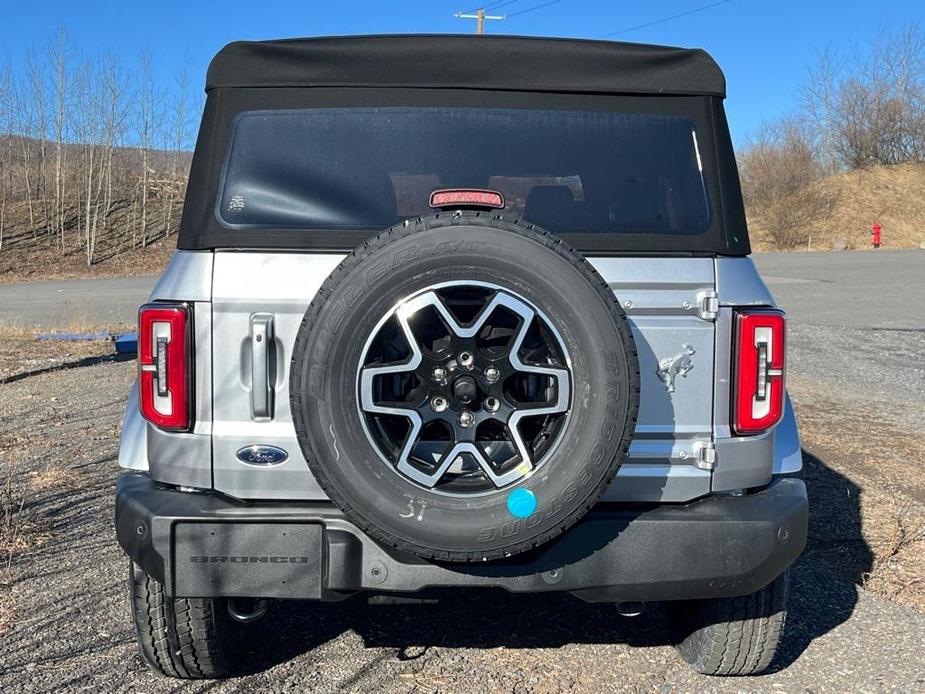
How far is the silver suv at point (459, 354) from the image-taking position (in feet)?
7.84

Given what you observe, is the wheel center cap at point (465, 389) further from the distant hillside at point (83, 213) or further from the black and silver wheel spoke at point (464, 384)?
the distant hillside at point (83, 213)

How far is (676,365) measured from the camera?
2.68 meters

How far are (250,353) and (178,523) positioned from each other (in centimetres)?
52

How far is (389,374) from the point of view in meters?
2.44

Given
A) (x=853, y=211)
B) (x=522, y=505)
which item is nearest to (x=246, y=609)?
(x=522, y=505)

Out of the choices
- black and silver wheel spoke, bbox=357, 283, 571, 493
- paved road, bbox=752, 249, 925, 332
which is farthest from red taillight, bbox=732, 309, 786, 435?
paved road, bbox=752, 249, 925, 332

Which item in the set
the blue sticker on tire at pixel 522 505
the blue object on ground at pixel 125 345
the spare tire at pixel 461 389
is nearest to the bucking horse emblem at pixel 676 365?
the spare tire at pixel 461 389

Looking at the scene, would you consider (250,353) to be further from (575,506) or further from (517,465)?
(575,506)

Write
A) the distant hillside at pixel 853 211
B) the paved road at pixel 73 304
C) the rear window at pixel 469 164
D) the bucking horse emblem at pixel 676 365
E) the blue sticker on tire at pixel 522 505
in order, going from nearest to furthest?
1. the blue sticker on tire at pixel 522 505
2. the bucking horse emblem at pixel 676 365
3. the rear window at pixel 469 164
4. the paved road at pixel 73 304
5. the distant hillside at pixel 853 211

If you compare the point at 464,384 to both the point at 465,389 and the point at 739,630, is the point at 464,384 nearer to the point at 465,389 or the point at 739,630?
the point at 465,389

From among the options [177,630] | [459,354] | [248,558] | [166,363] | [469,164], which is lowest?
[177,630]

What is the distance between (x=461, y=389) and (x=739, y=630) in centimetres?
145

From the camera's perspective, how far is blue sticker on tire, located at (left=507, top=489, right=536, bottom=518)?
7.76ft

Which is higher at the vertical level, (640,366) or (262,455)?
(640,366)
